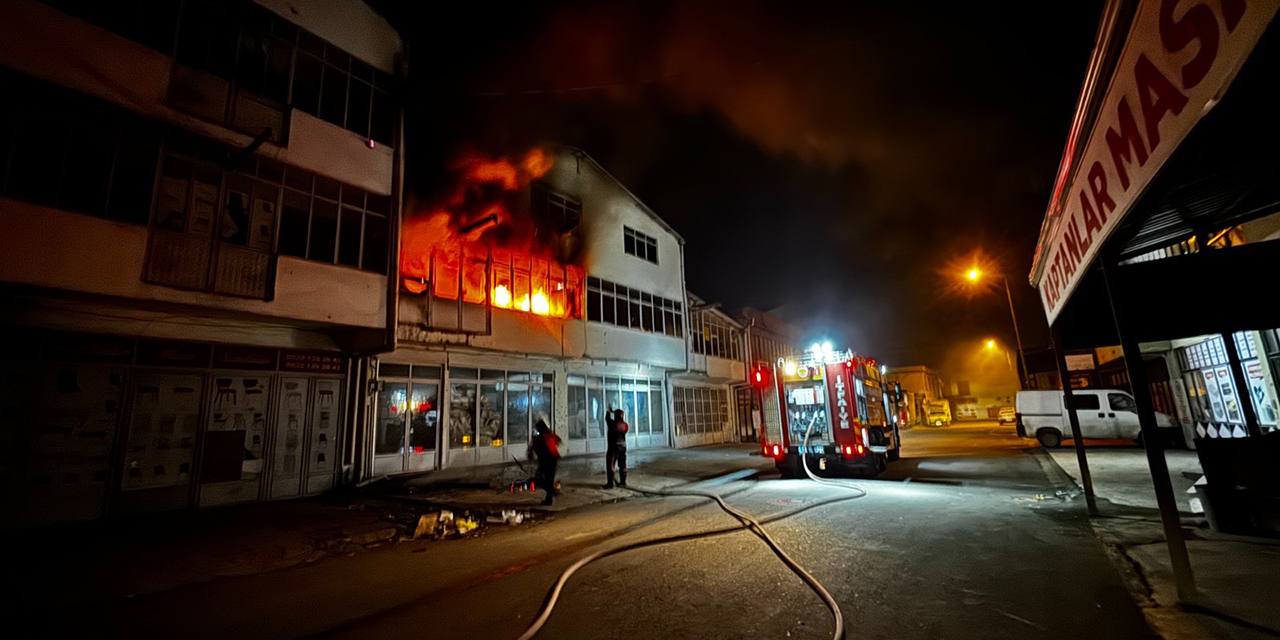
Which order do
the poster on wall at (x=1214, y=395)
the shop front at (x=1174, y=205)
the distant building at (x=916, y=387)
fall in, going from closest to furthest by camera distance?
the shop front at (x=1174, y=205) < the poster on wall at (x=1214, y=395) < the distant building at (x=916, y=387)

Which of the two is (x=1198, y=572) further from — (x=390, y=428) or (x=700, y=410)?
(x=700, y=410)

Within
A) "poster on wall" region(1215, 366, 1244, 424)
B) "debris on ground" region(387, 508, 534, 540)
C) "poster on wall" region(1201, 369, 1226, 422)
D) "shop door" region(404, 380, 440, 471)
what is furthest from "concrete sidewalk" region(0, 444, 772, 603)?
"poster on wall" region(1201, 369, 1226, 422)

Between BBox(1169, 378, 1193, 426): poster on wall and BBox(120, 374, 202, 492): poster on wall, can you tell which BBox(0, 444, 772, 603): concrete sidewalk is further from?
BBox(1169, 378, 1193, 426): poster on wall

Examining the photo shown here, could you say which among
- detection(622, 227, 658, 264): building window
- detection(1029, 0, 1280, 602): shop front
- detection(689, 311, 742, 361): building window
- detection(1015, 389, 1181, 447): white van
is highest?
detection(622, 227, 658, 264): building window

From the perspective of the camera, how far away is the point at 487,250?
13.8 metres

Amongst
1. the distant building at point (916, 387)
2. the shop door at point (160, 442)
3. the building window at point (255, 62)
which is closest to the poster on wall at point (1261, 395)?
the building window at point (255, 62)

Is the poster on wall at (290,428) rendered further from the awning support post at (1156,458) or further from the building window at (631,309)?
the awning support post at (1156,458)

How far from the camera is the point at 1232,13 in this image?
159 cm

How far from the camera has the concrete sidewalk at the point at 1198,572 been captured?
3.28 m

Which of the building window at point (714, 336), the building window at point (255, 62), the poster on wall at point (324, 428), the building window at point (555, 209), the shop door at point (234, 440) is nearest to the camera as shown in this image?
the building window at point (255, 62)

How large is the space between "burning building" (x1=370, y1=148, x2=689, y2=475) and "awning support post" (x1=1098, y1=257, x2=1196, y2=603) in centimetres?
1202

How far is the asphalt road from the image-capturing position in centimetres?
360

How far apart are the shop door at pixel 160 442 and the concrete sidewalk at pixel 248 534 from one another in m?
0.32

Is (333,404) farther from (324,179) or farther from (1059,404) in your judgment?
(1059,404)
